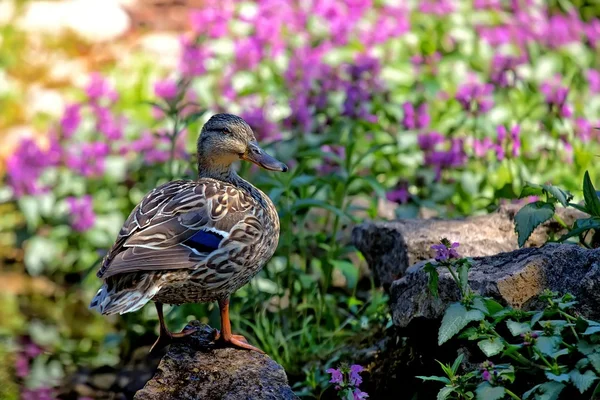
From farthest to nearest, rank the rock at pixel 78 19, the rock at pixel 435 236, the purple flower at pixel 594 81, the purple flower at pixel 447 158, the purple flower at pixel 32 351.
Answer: the rock at pixel 78 19
the purple flower at pixel 594 81
the purple flower at pixel 447 158
the purple flower at pixel 32 351
the rock at pixel 435 236

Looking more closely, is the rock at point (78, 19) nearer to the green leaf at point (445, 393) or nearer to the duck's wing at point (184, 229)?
the duck's wing at point (184, 229)

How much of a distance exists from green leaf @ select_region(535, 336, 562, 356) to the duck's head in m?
1.59

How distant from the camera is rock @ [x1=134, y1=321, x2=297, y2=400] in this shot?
3.84m

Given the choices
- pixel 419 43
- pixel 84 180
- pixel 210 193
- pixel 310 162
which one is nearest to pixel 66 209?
pixel 84 180

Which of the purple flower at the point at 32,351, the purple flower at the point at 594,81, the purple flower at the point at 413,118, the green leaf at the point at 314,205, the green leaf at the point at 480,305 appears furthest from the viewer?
the purple flower at the point at 594,81

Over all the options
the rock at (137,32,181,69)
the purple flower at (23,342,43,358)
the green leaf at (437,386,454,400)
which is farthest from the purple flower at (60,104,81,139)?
the green leaf at (437,386,454,400)

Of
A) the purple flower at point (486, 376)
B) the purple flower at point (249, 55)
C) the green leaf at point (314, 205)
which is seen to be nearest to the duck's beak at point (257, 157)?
the green leaf at point (314, 205)

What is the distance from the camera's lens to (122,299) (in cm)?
371

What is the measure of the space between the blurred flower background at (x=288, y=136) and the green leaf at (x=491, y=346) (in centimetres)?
147

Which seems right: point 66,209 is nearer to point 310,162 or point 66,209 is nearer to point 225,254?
point 310,162

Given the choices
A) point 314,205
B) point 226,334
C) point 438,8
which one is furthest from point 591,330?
point 438,8

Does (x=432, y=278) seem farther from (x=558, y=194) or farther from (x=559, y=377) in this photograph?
(x=558, y=194)

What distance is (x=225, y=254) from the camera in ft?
13.1

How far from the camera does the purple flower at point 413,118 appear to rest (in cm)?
646
